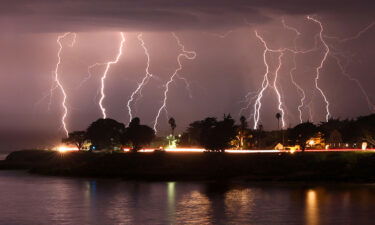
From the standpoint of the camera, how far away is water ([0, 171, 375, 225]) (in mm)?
60625

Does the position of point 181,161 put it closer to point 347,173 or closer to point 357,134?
point 347,173

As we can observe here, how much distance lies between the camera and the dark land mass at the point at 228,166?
100625mm

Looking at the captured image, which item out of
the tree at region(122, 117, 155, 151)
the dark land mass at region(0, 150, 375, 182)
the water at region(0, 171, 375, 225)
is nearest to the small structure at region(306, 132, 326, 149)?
the dark land mass at region(0, 150, 375, 182)

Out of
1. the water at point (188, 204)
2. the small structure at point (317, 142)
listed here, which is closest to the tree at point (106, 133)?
the small structure at point (317, 142)

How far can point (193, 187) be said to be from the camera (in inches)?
3752

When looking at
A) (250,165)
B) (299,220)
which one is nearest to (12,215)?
(299,220)

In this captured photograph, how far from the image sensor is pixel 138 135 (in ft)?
488

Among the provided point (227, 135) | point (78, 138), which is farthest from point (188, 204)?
point (78, 138)

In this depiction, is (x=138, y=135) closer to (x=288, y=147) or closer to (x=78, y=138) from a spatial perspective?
(x=288, y=147)

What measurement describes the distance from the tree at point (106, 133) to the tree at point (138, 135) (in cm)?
1339

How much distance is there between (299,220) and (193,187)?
37197 mm

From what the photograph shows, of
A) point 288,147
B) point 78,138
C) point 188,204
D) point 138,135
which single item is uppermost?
point 78,138

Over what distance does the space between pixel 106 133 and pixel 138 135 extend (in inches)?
794

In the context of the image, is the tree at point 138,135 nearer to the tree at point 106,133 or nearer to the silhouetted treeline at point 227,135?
the silhouetted treeline at point 227,135
